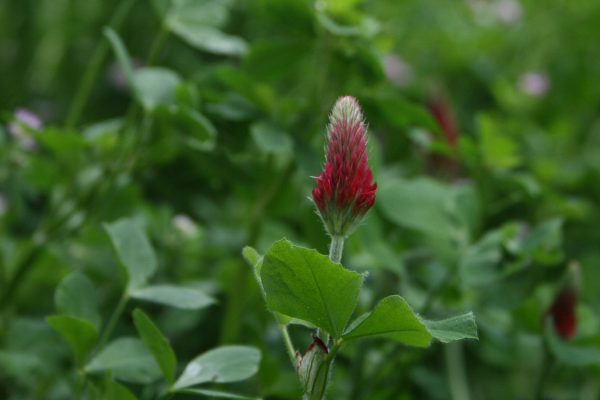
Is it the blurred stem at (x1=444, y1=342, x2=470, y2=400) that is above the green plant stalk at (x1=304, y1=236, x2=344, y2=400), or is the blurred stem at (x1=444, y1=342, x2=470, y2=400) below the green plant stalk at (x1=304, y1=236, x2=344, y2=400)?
below

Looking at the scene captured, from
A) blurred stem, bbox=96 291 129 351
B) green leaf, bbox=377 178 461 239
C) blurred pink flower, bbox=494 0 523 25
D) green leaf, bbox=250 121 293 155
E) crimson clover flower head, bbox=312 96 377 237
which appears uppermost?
crimson clover flower head, bbox=312 96 377 237

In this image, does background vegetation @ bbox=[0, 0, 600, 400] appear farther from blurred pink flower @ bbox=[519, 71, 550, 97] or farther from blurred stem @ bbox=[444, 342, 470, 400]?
blurred pink flower @ bbox=[519, 71, 550, 97]

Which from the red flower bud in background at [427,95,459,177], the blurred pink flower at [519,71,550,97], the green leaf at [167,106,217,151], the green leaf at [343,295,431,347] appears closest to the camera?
the green leaf at [343,295,431,347]

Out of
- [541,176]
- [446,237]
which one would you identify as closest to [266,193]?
[446,237]

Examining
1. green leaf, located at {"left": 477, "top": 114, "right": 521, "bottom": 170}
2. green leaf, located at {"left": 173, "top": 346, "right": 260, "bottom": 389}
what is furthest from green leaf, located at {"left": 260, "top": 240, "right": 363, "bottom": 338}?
green leaf, located at {"left": 477, "top": 114, "right": 521, "bottom": 170}

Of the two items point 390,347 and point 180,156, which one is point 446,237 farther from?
point 180,156

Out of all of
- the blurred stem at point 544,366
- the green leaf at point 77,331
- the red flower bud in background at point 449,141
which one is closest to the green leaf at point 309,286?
the green leaf at point 77,331

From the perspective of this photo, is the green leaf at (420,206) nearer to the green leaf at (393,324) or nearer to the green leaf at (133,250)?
the green leaf at (133,250)
